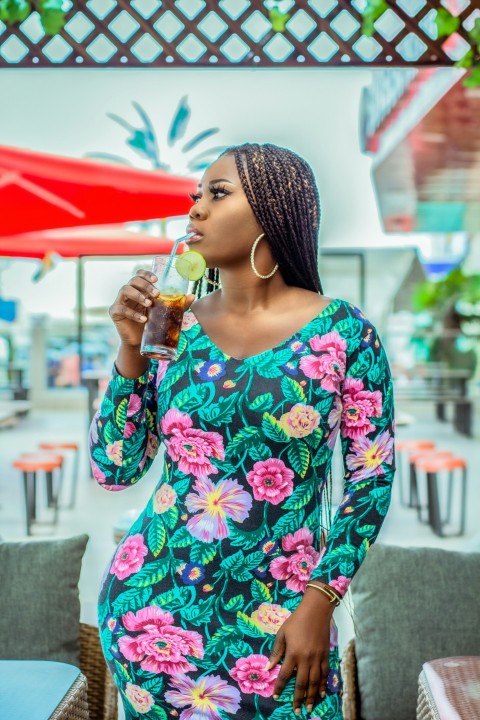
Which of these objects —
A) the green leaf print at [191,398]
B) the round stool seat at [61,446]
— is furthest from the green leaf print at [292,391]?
the round stool seat at [61,446]

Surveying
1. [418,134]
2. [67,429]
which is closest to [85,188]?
[418,134]

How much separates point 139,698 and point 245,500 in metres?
0.33

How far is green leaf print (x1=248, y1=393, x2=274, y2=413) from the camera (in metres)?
1.16

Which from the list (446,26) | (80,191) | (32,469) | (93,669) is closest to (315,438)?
(93,669)

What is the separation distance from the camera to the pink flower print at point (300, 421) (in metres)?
1.15

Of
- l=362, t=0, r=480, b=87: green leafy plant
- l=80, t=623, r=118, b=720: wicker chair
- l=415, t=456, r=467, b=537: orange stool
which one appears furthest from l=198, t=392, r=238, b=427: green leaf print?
l=415, t=456, r=467, b=537: orange stool

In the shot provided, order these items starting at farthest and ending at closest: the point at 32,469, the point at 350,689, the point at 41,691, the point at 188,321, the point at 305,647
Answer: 1. the point at 32,469
2. the point at 350,689
3. the point at 41,691
4. the point at 188,321
5. the point at 305,647

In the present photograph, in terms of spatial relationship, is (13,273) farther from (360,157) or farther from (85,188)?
(85,188)

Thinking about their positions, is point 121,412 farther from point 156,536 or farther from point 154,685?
point 154,685

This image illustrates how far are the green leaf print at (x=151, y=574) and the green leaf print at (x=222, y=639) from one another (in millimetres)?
111

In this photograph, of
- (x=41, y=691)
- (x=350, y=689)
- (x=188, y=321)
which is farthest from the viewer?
(x=350, y=689)

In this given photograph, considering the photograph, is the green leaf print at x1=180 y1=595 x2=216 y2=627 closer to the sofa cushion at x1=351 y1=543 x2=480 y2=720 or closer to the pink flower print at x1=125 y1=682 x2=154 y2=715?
the pink flower print at x1=125 y1=682 x2=154 y2=715

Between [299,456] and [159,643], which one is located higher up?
[299,456]

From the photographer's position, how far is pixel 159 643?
117 cm
